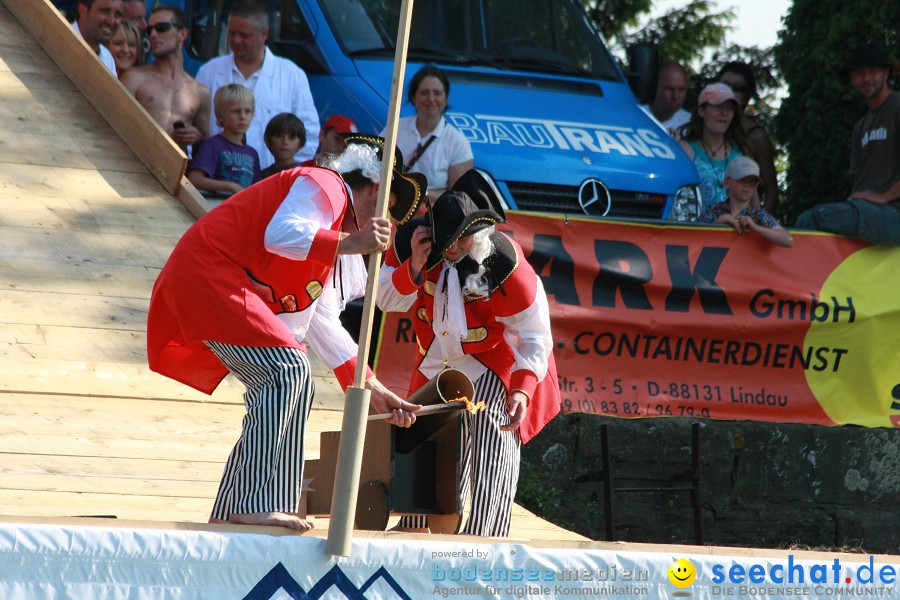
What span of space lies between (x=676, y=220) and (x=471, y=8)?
86.4 inches

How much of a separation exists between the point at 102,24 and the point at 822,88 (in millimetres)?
5809

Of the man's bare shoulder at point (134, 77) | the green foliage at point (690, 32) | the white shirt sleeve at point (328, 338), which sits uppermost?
the green foliage at point (690, 32)

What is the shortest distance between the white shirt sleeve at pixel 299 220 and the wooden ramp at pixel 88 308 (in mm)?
1146

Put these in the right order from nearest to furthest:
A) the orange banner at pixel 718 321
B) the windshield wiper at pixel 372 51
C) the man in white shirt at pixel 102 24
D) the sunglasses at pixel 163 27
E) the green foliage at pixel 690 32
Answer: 1. the orange banner at pixel 718 321
2. the sunglasses at pixel 163 27
3. the windshield wiper at pixel 372 51
4. the man in white shirt at pixel 102 24
5. the green foliage at pixel 690 32

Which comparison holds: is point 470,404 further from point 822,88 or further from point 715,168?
point 822,88

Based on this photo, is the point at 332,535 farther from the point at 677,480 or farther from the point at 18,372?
the point at 677,480

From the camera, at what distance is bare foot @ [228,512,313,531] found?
4.17 meters

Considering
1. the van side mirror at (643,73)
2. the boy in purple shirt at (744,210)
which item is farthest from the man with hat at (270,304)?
the van side mirror at (643,73)

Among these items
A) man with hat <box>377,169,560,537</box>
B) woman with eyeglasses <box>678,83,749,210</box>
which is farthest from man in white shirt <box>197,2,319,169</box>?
man with hat <box>377,169,560,537</box>

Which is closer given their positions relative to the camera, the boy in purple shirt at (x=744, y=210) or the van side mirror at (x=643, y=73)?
the boy in purple shirt at (x=744, y=210)

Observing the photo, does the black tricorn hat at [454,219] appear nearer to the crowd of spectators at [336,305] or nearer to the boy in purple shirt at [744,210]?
the crowd of spectators at [336,305]

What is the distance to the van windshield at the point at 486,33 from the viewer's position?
9.16 metres

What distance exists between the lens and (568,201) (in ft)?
28.5

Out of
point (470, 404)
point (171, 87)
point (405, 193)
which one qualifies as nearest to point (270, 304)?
point (405, 193)
